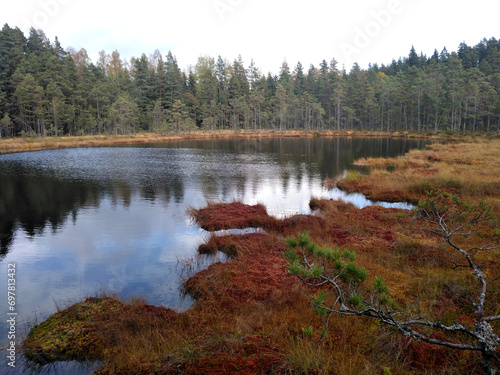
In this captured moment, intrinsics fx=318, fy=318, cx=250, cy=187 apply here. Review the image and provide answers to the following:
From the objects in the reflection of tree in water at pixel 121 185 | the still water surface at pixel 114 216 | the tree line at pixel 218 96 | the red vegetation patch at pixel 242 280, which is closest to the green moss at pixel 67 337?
the still water surface at pixel 114 216

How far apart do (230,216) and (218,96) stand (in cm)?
9429

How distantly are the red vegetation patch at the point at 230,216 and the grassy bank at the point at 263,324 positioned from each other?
221cm

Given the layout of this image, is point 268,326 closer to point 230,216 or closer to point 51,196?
point 230,216

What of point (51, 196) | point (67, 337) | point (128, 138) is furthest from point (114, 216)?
point (128, 138)

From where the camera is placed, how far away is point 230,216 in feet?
49.5

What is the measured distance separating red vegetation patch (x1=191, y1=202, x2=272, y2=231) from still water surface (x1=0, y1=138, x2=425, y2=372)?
69cm

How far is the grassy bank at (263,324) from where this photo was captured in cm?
460

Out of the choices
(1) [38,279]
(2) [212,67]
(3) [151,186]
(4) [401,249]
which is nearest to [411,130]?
(2) [212,67]

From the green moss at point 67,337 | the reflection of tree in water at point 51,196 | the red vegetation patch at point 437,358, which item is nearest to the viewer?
the red vegetation patch at point 437,358

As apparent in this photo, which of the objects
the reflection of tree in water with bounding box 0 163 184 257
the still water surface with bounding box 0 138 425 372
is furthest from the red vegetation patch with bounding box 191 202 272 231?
the reflection of tree in water with bounding box 0 163 184 257

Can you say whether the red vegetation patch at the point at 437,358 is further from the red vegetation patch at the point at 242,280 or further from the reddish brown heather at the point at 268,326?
the red vegetation patch at the point at 242,280

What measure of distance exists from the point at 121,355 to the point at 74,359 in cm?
132

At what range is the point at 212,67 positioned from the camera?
114 meters

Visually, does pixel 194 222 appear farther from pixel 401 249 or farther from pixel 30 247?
pixel 401 249
